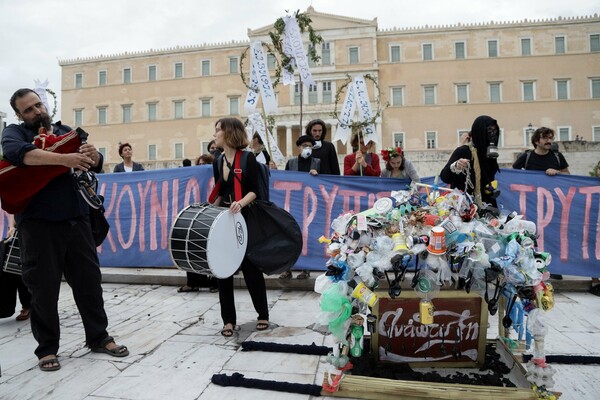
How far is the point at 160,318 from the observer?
442 centimetres

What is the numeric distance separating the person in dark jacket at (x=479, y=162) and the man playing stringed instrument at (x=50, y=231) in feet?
10.0

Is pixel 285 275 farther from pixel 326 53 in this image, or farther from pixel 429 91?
pixel 326 53

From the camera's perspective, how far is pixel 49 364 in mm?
3121

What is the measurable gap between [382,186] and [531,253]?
357 cm

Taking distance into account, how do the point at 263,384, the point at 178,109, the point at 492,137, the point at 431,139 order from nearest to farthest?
the point at 263,384 → the point at 492,137 → the point at 431,139 → the point at 178,109

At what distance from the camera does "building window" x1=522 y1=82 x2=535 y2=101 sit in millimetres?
43344

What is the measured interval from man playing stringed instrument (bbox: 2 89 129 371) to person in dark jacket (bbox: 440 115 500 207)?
3058mm

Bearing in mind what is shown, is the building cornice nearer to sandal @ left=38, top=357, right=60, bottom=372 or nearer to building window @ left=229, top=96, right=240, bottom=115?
building window @ left=229, top=96, right=240, bottom=115

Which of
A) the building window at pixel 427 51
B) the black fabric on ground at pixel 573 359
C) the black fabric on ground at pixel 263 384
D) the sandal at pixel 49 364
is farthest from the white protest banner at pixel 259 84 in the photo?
the building window at pixel 427 51

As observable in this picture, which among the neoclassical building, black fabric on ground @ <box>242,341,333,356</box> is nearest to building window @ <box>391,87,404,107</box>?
the neoclassical building

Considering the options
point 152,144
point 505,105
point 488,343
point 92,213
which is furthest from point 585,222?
point 152,144

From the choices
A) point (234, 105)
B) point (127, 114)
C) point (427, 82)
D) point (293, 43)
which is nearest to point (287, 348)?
point (293, 43)

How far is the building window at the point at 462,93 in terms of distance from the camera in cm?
4412

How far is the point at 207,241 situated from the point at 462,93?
45.9m
